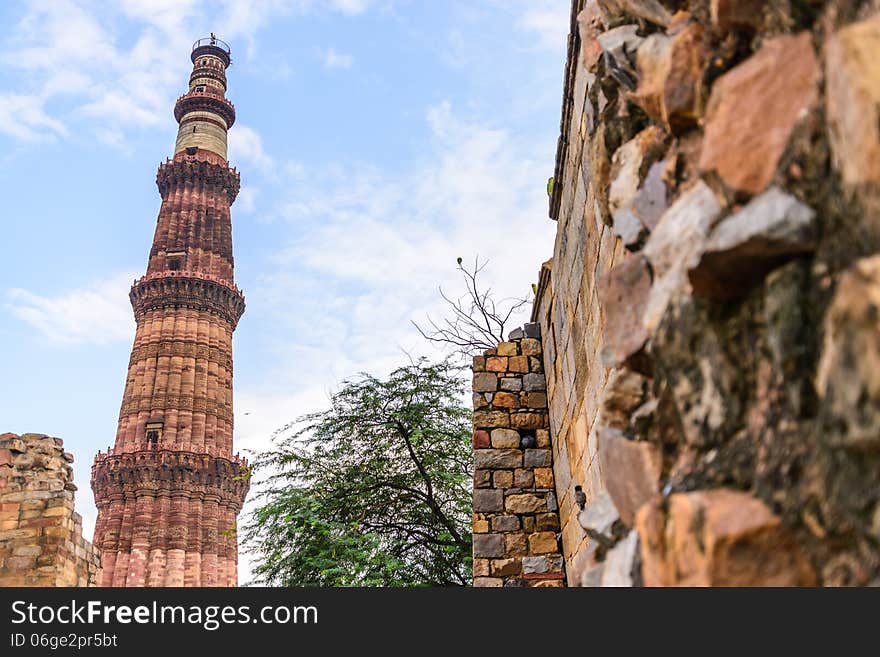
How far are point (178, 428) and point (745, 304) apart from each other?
76.9 feet

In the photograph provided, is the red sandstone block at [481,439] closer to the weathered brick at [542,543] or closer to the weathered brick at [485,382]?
the weathered brick at [485,382]

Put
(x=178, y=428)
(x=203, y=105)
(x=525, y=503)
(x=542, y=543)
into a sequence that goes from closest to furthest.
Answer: (x=542, y=543) → (x=525, y=503) → (x=178, y=428) → (x=203, y=105)

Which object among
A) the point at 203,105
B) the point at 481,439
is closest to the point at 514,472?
the point at 481,439

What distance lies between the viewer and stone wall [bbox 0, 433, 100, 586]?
31.4 ft

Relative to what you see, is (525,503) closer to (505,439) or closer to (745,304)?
(505,439)

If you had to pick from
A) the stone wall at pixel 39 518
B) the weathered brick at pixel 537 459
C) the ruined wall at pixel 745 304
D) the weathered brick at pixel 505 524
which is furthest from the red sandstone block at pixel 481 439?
the stone wall at pixel 39 518

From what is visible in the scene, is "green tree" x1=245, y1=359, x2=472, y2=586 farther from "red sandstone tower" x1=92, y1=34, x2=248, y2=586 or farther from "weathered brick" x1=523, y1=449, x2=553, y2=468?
"red sandstone tower" x1=92, y1=34, x2=248, y2=586

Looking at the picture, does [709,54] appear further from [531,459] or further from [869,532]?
[531,459]

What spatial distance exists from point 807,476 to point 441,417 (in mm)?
9536

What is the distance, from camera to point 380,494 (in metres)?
9.79

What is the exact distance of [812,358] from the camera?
91 centimetres

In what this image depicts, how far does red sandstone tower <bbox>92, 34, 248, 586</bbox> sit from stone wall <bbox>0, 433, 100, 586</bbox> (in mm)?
9680

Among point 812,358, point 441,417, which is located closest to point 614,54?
point 812,358

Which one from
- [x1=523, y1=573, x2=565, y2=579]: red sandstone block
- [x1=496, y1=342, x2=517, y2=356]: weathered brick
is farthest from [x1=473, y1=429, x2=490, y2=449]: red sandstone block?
[x1=523, y1=573, x2=565, y2=579]: red sandstone block
